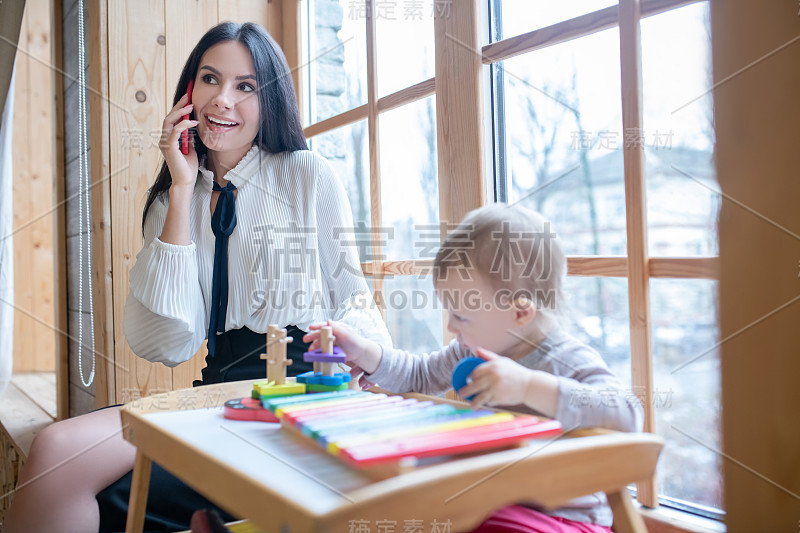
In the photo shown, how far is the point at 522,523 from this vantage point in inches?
27.0

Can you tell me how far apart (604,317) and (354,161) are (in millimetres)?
883

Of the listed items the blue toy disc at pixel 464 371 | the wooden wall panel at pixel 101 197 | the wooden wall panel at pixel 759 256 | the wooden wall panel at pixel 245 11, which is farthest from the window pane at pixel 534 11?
the wooden wall panel at pixel 101 197

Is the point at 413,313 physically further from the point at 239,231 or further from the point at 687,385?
the point at 687,385

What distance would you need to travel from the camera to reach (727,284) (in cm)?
69

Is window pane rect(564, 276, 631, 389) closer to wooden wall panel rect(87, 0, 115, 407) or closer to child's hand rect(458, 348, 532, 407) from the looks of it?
child's hand rect(458, 348, 532, 407)

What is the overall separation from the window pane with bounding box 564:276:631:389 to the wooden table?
34 centimetres

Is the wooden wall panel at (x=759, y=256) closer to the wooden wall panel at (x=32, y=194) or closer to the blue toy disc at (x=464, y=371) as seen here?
the blue toy disc at (x=464, y=371)

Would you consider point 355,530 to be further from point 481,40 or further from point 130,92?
point 130,92

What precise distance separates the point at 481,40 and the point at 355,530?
3.27ft

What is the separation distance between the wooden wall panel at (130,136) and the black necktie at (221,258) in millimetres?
543

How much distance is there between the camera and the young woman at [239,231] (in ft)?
4.05

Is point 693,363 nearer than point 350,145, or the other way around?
point 693,363

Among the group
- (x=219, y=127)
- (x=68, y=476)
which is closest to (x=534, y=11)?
(x=219, y=127)

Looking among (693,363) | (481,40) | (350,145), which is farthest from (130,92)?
(693,363)
